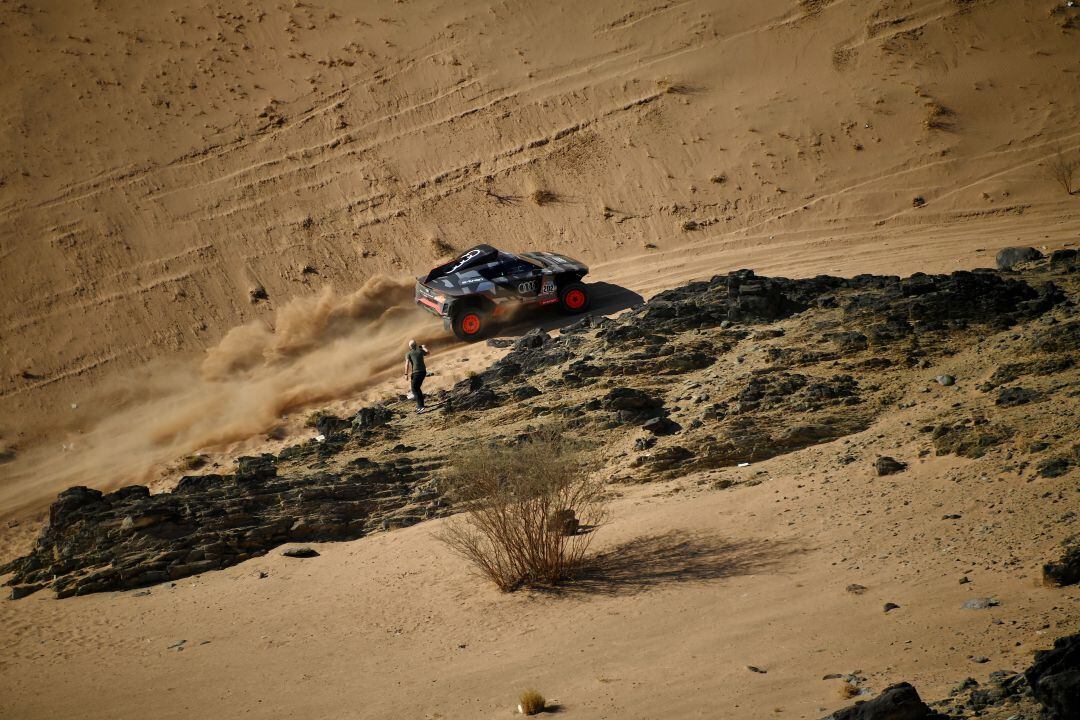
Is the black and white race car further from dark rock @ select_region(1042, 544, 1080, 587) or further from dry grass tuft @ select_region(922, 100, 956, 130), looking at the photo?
dark rock @ select_region(1042, 544, 1080, 587)

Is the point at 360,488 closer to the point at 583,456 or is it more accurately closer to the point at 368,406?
the point at 583,456

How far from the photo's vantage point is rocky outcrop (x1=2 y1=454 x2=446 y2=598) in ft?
41.6

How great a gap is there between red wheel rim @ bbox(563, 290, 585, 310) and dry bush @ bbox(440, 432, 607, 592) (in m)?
10.00

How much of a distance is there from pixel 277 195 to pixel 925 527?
21.4 meters

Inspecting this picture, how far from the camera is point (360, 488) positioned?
13992mm

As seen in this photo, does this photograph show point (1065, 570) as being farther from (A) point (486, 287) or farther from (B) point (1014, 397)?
(A) point (486, 287)

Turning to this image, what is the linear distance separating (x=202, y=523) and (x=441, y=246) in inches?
536

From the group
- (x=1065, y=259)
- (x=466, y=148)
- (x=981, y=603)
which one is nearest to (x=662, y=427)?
(x=981, y=603)

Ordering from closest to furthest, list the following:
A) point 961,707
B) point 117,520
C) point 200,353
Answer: point 961,707 < point 117,520 < point 200,353

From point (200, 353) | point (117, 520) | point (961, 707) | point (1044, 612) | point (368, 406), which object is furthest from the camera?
point (200, 353)

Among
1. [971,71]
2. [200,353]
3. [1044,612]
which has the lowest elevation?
[1044,612]

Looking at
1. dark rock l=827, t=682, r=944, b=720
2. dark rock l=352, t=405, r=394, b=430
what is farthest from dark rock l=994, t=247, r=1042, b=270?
dark rock l=827, t=682, r=944, b=720

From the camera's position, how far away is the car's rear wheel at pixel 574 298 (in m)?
20.9

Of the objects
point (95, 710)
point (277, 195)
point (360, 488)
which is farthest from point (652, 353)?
point (277, 195)
